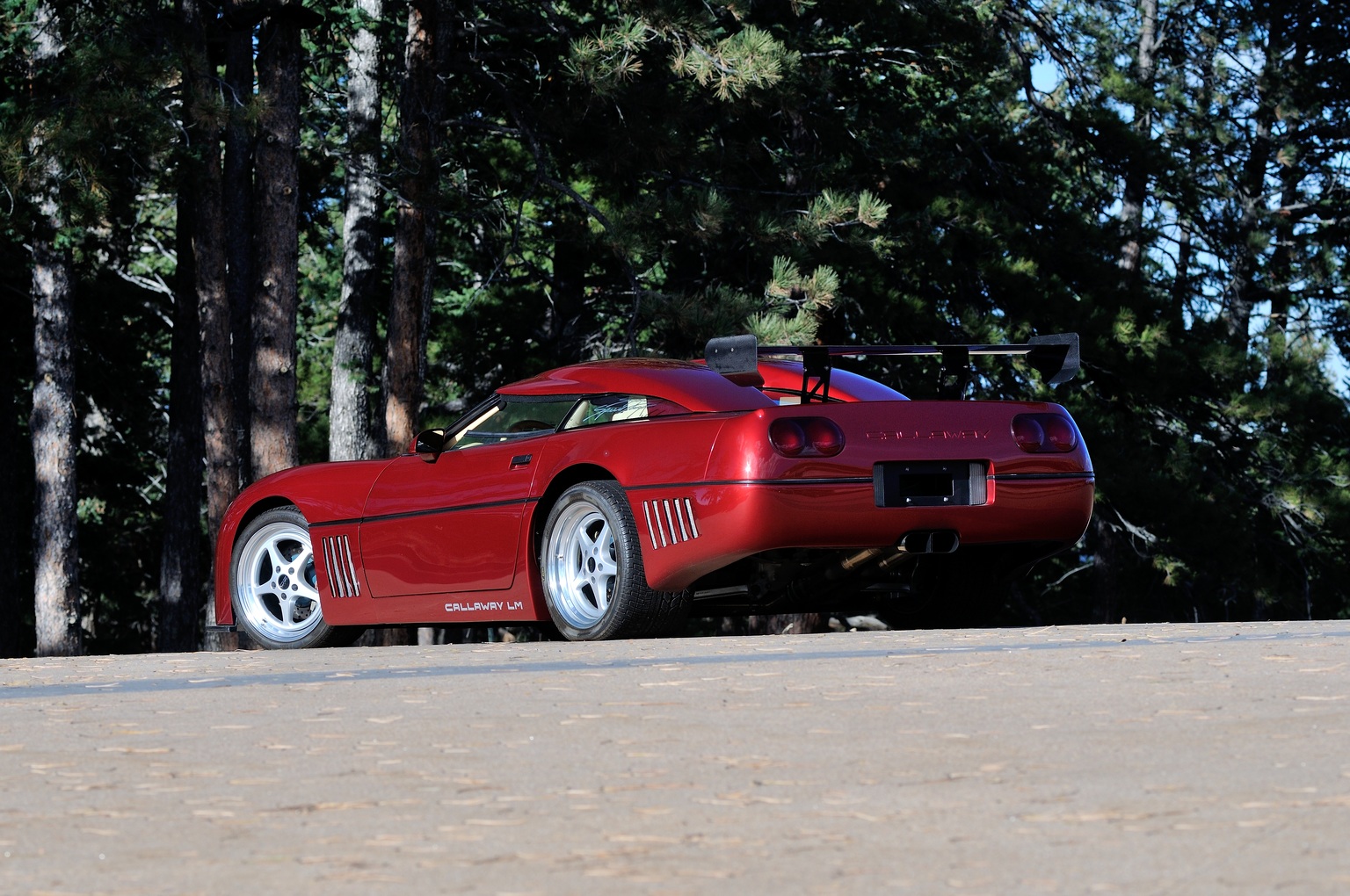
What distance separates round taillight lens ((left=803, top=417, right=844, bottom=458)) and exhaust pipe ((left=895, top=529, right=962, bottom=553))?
1.68ft

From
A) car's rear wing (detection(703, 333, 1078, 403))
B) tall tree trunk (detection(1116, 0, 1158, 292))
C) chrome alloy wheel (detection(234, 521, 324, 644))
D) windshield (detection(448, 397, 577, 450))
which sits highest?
tall tree trunk (detection(1116, 0, 1158, 292))

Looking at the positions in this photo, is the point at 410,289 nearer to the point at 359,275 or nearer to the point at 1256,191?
the point at 359,275

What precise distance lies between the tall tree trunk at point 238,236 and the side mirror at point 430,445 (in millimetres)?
9037

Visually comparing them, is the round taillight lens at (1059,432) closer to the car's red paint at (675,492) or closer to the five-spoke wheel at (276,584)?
the car's red paint at (675,492)

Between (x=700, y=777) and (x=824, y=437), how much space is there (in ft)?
13.4

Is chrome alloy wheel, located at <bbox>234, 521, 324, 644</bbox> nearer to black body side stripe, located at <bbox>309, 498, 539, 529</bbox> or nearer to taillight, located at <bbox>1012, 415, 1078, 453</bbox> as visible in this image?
black body side stripe, located at <bbox>309, 498, 539, 529</bbox>

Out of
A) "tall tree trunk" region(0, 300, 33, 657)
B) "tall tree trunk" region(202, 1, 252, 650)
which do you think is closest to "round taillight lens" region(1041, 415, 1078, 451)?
"tall tree trunk" region(202, 1, 252, 650)

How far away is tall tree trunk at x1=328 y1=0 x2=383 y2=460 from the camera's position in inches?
839

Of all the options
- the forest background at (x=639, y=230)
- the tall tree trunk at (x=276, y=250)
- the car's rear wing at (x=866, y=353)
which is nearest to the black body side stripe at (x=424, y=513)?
the car's rear wing at (x=866, y=353)

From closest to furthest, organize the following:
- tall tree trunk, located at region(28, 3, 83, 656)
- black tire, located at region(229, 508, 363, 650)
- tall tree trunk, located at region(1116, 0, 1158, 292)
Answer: black tire, located at region(229, 508, 363, 650), tall tree trunk, located at region(28, 3, 83, 656), tall tree trunk, located at region(1116, 0, 1158, 292)

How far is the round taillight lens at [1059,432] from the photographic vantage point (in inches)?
350

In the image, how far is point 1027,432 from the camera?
881 cm

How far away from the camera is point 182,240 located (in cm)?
2511

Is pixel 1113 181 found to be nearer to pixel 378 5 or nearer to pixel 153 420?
pixel 378 5
